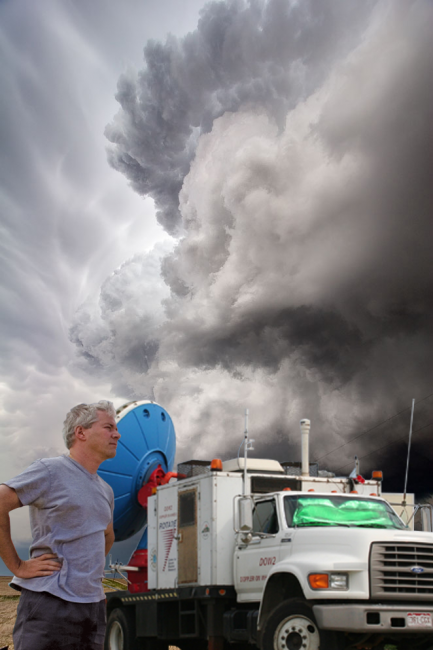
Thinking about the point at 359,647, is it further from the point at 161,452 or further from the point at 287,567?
the point at 161,452

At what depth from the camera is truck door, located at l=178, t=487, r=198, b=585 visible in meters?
11.3

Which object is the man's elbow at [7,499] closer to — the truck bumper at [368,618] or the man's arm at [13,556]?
the man's arm at [13,556]

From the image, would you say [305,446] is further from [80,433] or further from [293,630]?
[80,433]

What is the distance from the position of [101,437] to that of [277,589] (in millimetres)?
6084

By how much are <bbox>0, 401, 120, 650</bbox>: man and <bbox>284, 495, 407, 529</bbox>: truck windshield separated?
6.11 m

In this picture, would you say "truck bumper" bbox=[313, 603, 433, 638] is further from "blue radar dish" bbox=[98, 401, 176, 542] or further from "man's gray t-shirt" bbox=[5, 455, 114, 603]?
"blue radar dish" bbox=[98, 401, 176, 542]

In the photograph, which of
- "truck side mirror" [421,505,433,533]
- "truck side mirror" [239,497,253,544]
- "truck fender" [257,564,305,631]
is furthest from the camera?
"truck side mirror" [421,505,433,533]

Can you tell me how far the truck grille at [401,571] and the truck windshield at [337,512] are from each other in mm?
1210

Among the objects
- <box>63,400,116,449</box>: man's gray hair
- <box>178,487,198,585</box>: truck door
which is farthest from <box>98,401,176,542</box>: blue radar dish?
<box>63,400,116,449</box>: man's gray hair

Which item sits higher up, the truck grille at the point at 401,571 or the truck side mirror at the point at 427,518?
the truck side mirror at the point at 427,518

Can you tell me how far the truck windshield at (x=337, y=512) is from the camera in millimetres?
9609

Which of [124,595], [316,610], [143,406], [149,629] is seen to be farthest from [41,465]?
[143,406]

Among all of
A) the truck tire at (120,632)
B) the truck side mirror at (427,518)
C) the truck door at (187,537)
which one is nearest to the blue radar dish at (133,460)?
the truck tire at (120,632)

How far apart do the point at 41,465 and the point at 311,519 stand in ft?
21.4
